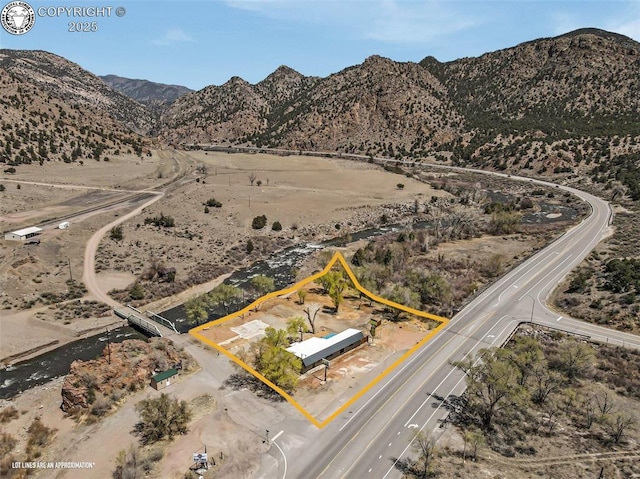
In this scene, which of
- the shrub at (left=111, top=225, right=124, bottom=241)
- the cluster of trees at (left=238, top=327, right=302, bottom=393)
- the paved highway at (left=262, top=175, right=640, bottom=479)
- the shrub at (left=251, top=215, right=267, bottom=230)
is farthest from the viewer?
the shrub at (left=251, top=215, right=267, bottom=230)

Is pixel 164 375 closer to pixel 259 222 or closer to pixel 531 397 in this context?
pixel 531 397

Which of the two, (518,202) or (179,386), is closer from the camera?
(179,386)

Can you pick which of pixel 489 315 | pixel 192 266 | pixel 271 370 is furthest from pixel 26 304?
pixel 489 315

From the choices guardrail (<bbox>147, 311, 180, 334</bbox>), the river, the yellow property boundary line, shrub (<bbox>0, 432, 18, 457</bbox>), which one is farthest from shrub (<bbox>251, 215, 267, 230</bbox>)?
A: shrub (<bbox>0, 432, 18, 457</bbox>)

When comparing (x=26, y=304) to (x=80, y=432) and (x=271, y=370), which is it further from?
(x=271, y=370)

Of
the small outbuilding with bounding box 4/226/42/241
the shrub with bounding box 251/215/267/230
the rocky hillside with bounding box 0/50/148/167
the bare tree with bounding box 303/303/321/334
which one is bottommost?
the bare tree with bounding box 303/303/321/334

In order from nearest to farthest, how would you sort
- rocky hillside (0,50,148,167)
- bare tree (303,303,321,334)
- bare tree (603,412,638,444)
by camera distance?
1. bare tree (603,412,638,444)
2. bare tree (303,303,321,334)
3. rocky hillside (0,50,148,167)

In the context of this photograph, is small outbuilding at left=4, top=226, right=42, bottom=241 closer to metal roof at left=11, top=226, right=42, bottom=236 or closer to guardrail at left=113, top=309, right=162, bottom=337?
metal roof at left=11, top=226, right=42, bottom=236
